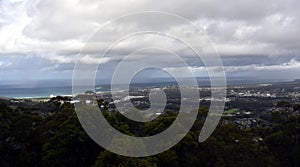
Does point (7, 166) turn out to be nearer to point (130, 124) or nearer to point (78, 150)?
point (78, 150)

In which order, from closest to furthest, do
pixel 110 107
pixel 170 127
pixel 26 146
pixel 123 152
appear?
1. pixel 123 152
2. pixel 170 127
3. pixel 26 146
4. pixel 110 107

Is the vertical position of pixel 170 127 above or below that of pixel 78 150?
above

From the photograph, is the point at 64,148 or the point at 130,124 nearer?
the point at 64,148

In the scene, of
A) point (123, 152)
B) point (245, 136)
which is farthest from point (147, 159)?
point (245, 136)

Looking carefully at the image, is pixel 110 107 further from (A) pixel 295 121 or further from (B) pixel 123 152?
(A) pixel 295 121

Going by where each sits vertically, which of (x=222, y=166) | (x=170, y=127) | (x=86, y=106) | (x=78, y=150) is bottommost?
(x=222, y=166)

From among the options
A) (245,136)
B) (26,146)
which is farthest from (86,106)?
(245,136)

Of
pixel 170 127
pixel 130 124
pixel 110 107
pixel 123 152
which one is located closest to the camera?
pixel 123 152

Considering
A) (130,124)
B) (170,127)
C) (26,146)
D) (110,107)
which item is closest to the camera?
(170,127)

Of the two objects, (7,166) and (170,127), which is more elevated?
(170,127)
